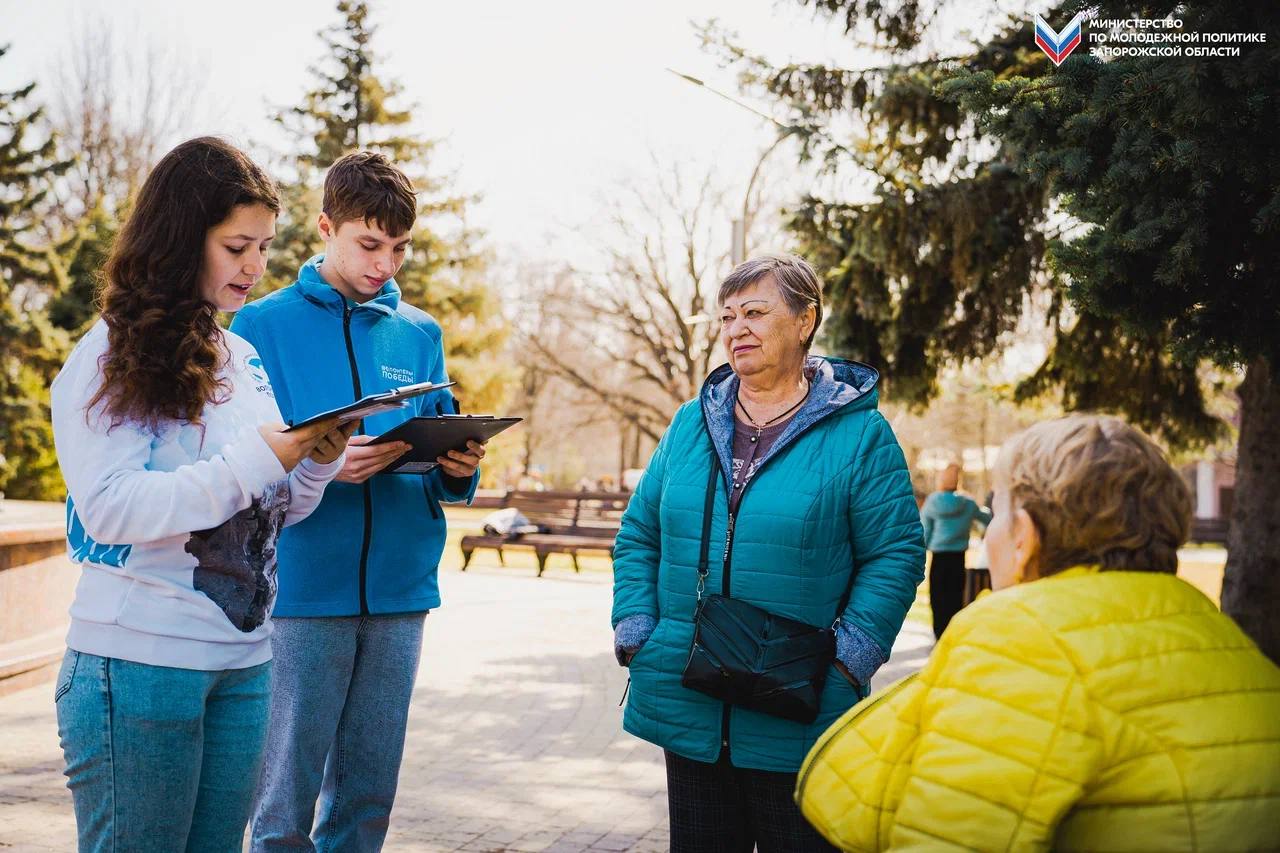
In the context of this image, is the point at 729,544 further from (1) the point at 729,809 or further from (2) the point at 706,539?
(1) the point at 729,809

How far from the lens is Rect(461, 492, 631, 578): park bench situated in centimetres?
1819

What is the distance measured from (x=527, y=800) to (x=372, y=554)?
267 centimetres

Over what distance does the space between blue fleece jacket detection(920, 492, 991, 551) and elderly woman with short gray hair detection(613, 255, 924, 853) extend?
8.86m

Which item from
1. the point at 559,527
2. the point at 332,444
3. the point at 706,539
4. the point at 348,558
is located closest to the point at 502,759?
the point at 348,558

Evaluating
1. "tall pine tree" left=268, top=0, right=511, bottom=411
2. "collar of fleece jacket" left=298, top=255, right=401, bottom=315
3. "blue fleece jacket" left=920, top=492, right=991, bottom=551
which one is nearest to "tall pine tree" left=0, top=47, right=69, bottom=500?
"tall pine tree" left=268, top=0, right=511, bottom=411

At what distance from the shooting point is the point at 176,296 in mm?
2328

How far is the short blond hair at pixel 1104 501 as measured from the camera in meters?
1.91

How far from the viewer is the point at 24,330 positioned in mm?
22922

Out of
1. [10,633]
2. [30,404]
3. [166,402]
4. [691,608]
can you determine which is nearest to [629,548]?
[691,608]

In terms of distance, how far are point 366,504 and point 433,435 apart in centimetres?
37

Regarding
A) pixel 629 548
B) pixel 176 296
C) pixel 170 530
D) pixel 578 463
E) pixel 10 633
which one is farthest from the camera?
pixel 578 463

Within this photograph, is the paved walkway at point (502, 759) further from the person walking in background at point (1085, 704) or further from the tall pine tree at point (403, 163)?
the tall pine tree at point (403, 163)

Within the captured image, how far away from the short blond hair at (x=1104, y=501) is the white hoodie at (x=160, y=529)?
146cm

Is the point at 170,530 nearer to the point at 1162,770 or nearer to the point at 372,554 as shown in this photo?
the point at 372,554
